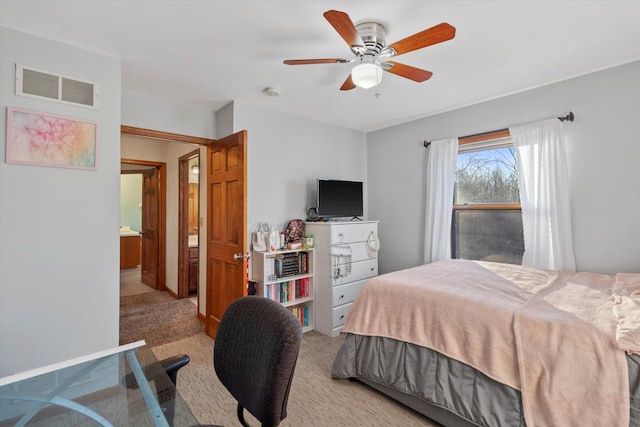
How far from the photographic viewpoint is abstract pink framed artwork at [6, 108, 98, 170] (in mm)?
1969

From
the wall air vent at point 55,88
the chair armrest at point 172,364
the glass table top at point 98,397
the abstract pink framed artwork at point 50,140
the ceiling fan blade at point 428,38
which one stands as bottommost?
the glass table top at point 98,397

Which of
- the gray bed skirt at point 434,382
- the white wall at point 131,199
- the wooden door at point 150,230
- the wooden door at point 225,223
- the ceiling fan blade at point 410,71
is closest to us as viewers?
the gray bed skirt at point 434,382

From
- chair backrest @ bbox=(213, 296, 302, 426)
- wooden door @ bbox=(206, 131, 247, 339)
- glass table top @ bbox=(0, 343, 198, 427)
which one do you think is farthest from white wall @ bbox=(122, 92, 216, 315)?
chair backrest @ bbox=(213, 296, 302, 426)

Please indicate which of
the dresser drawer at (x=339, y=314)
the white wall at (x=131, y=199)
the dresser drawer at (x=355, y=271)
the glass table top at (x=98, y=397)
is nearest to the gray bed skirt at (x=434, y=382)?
the dresser drawer at (x=339, y=314)

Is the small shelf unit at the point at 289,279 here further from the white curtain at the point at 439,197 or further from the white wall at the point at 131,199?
the white wall at the point at 131,199

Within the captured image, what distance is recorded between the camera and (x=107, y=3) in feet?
5.71

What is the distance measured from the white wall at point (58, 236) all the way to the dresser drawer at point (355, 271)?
2.03 metres

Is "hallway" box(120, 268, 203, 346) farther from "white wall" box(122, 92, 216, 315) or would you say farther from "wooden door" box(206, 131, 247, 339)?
"wooden door" box(206, 131, 247, 339)

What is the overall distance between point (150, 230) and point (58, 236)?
3.49 metres

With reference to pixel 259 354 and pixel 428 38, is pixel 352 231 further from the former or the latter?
pixel 259 354

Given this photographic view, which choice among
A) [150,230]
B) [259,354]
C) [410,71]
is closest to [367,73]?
[410,71]

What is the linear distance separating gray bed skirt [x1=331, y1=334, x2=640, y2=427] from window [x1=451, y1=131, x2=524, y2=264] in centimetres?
188

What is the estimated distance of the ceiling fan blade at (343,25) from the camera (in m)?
1.49

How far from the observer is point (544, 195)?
113 inches
